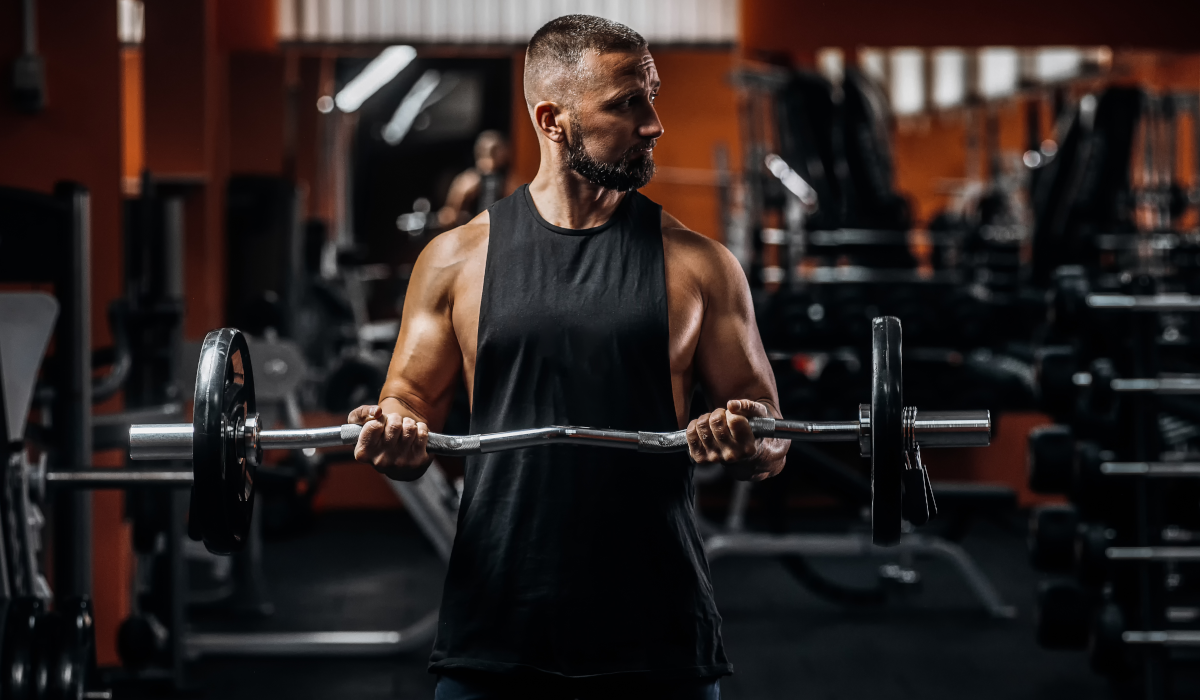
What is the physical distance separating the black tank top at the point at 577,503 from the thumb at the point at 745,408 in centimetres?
12

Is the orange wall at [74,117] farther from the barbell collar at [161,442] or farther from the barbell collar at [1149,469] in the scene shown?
the barbell collar at [1149,469]

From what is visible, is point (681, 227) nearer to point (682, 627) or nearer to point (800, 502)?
point (682, 627)

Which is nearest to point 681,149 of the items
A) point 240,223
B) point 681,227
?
point 240,223

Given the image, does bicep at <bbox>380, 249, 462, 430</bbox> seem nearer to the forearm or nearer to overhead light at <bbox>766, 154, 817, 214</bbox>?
the forearm

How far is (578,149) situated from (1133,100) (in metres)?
4.82

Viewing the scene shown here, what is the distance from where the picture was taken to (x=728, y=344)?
1407mm

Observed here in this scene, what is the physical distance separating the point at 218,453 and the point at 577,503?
0.39m

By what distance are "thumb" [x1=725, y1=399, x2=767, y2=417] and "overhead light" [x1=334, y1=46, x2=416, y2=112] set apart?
594 centimetres

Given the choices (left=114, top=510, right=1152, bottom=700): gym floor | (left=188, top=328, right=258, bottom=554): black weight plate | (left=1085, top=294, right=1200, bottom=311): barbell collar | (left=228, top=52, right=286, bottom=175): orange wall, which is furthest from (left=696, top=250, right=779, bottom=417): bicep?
(left=228, top=52, right=286, bottom=175): orange wall

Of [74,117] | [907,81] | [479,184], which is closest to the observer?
[74,117]

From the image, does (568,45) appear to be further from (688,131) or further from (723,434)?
(688,131)

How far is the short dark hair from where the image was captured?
1345 mm

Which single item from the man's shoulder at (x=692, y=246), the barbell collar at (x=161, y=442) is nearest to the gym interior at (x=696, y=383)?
the barbell collar at (x=161, y=442)

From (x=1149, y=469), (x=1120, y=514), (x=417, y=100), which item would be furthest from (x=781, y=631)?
(x=417, y=100)
